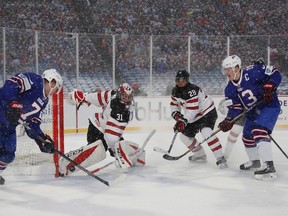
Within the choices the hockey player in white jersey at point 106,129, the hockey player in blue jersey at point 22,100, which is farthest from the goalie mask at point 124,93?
the hockey player in blue jersey at point 22,100

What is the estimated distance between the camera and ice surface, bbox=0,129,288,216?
8.23 ft

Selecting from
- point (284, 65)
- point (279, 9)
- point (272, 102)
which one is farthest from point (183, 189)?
point (279, 9)

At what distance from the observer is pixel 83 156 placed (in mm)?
3424

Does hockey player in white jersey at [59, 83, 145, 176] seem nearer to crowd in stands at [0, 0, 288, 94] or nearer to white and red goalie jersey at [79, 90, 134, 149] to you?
white and red goalie jersey at [79, 90, 134, 149]

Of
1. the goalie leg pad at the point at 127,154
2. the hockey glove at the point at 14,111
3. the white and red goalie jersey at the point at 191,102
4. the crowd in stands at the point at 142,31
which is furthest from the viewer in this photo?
the crowd in stands at the point at 142,31

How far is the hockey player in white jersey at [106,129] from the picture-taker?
11.3ft

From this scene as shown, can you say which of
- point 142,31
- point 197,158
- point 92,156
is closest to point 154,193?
point 92,156

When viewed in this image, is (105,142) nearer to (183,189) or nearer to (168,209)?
(183,189)

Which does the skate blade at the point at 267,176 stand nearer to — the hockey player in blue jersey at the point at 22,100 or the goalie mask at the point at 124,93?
the goalie mask at the point at 124,93

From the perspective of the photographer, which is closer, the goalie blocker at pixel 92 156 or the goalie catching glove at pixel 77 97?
the goalie blocker at pixel 92 156

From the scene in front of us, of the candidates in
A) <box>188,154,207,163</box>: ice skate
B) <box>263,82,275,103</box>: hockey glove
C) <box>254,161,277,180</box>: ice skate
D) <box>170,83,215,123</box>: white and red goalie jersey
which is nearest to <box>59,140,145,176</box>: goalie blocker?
<box>170,83,215,123</box>: white and red goalie jersey

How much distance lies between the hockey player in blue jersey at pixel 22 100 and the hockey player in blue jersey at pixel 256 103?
Answer: 1344mm

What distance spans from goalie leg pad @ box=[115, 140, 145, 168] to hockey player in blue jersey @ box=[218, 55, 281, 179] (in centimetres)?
74

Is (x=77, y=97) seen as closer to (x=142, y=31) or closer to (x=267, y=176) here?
(x=267, y=176)
